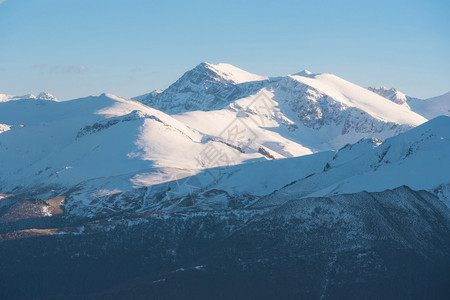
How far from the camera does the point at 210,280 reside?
4729 inches

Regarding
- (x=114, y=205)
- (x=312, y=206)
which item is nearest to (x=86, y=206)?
(x=114, y=205)

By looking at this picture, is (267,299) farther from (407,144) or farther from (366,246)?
(407,144)

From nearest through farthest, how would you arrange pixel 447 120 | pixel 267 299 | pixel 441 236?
pixel 267 299, pixel 441 236, pixel 447 120

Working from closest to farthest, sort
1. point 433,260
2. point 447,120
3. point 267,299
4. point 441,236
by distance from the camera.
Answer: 1. point 267,299
2. point 433,260
3. point 441,236
4. point 447,120

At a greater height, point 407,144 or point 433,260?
point 407,144

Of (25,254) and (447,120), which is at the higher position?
(447,120)

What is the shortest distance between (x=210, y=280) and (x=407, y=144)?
3115 inches

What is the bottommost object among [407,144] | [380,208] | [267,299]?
[267,299]

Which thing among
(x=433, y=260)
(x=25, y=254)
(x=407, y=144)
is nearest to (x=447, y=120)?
(x=407, y=144)

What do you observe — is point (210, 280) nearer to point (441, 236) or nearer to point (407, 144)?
point (441, 236)

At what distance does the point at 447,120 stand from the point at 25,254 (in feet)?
367

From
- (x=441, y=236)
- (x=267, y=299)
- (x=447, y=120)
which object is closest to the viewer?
(x=267, y=299)

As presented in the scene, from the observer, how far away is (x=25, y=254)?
13350cm

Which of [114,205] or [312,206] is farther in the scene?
[114,205]
